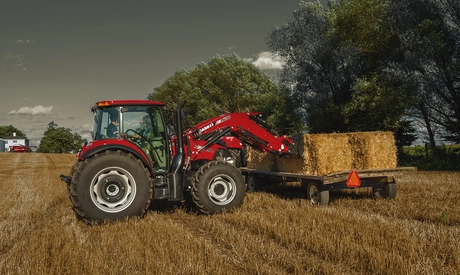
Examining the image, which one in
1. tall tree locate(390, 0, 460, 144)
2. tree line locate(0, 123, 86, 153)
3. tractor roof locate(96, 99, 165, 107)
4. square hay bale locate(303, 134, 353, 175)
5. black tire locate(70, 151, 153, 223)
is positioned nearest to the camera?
black tire locate(70, 151, 153, 223)

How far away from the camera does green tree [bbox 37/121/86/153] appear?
3834 inches

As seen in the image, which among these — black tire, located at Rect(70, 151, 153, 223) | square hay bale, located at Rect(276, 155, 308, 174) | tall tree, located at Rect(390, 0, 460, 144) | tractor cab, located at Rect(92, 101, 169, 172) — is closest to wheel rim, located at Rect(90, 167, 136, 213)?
black tire, located at Rect(70, 151, 153, 223)

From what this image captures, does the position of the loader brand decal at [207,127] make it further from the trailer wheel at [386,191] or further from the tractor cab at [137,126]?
the trailer wheel at [386,191]

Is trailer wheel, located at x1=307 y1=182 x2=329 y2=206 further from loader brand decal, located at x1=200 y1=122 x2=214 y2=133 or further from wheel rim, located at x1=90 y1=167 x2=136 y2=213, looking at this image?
wheel rim, located at x1=90 y1=167 x2=136 y2=213

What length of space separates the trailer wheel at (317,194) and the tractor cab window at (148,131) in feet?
10.8

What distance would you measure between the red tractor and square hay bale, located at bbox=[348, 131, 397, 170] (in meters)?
2.31

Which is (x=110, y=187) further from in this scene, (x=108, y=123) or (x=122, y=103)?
(x=122, y=103)

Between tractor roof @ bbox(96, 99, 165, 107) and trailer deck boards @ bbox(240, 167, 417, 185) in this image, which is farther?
trailer deck boards @ bbox(240, 167, 417, 185)

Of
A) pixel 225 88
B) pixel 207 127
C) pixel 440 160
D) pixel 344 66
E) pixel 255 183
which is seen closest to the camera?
pixel 207 127

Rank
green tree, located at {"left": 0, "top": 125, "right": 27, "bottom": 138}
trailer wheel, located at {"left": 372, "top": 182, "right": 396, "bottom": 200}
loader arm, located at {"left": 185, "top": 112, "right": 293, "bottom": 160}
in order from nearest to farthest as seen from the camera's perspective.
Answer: loader arm, located at {"left": 185, "top": 112, "right": 293, "bottom": 160}, trailer wheel, located at {"left": 372, "top": 182, "right": 396, "bottom": 200}, green tree, located at {"left": 0, "top": 125, "right": 27, "bottom": 138}

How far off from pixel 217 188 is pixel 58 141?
4006 inches

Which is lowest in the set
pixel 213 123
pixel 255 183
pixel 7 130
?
pixel 255 183

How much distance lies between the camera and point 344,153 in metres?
9.46

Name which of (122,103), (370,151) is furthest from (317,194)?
(122,103)
